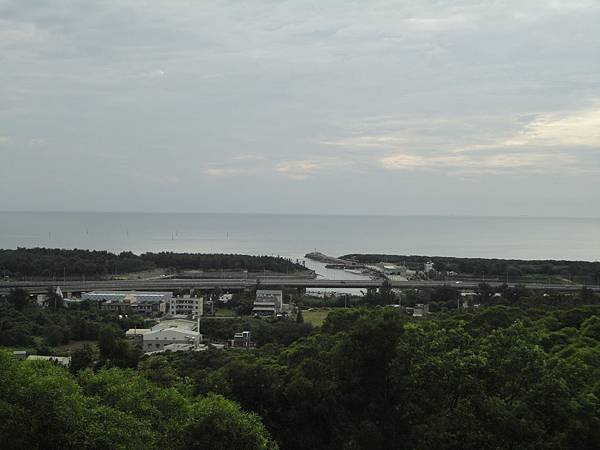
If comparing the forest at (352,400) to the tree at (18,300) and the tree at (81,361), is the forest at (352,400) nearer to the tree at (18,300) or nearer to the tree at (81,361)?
the tree at (81,361)

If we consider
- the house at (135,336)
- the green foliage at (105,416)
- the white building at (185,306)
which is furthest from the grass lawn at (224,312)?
the green foliage at (105,416)

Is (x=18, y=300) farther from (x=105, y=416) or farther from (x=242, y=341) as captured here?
(x=105, y=416)

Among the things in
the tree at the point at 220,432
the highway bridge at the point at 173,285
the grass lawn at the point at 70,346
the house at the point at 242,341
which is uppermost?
the tree at the point at 220,432

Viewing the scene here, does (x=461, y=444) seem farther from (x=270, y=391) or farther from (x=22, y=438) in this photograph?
(x=22, y=438)

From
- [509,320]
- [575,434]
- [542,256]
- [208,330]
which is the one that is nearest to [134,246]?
[542,256]

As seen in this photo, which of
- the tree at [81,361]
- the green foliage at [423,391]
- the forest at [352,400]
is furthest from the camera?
the tree at [81,361]

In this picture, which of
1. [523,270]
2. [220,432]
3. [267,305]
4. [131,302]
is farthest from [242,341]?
[523,270]
